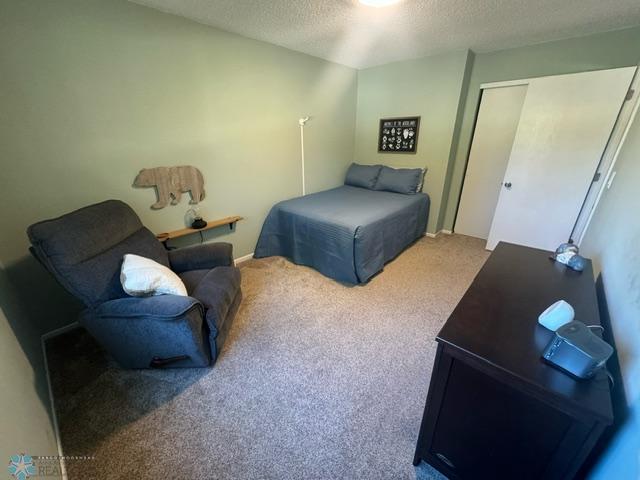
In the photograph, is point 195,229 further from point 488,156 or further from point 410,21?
point 488,156

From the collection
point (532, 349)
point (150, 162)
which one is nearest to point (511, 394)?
point (532, 349)

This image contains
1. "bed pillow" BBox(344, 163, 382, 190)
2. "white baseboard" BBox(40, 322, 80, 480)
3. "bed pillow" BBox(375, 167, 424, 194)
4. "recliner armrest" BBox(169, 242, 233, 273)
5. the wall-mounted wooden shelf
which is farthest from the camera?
"bed pillow" BBox(344, 163, 382, 190)

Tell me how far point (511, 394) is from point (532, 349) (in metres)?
0.16

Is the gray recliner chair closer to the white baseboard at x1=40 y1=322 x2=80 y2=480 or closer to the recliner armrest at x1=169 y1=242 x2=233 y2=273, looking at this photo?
the recliner armrest at x1=169 y1=242 x2=233 y2=273

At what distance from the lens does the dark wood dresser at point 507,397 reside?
70 centimetres

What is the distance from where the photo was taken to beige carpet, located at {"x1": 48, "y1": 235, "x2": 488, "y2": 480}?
116cm

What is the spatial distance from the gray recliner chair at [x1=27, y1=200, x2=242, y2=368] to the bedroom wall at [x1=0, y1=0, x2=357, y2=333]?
43 centimetres

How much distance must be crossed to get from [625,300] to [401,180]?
266 centimetres

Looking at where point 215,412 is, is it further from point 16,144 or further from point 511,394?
point 16,144

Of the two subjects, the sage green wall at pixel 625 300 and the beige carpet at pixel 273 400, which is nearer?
the sage green wall at pixel 625 300

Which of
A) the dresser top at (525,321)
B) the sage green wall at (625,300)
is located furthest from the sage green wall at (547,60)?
the dresser top at (525,321)

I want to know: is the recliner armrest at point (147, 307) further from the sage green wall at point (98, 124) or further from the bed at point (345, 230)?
the bed at point (345, 230)

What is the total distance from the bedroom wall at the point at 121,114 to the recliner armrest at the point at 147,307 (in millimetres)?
942

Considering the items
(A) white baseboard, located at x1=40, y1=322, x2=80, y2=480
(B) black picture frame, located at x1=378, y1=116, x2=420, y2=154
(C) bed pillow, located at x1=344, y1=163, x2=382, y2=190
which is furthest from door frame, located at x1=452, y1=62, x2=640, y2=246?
(A) white baseboard, located at x1=40, y1=322, x2=80, y2=480
